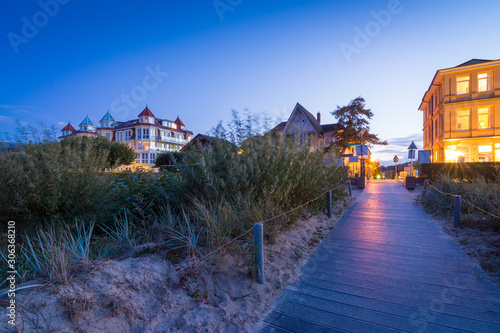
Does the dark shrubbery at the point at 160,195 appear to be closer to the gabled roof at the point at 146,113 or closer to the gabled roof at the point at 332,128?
the gabled roof at the point at 332,128

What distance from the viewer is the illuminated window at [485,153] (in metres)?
23.4

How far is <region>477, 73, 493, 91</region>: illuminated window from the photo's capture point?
2350 cm

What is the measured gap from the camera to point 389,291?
344 centimetres

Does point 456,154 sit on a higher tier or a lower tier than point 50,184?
higher

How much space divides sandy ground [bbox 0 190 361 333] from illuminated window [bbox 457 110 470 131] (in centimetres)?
2942

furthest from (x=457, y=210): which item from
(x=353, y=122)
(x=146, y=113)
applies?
(x=146, y=113)

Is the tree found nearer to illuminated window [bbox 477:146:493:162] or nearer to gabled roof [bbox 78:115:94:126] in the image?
illuminated window [bbox 477:146:493:162]

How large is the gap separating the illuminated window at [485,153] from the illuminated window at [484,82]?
5.47 m

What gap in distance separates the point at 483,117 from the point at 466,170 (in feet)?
47.2

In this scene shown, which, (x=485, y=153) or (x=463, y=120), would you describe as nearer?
(x=485, y=153)

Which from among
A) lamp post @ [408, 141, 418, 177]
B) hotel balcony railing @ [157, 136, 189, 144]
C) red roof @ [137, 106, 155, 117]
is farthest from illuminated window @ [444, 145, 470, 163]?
red roof @ [137, 106, 155, 117]

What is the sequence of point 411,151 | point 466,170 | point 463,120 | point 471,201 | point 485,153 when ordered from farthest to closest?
point 463,120 < point 485,153 < point 411,151 < point 466,170 < point 471,201

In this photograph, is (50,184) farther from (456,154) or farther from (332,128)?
(456,154)

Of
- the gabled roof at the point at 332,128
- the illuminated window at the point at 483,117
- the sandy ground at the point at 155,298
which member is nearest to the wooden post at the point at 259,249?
the sandy ground at the point at 155,298
